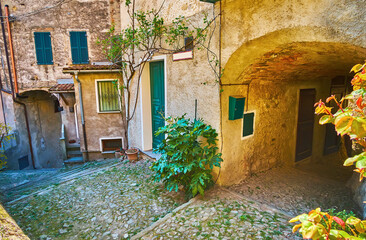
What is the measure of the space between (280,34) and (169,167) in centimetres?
269

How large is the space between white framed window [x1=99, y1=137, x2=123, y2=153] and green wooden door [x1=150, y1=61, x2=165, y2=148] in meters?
2.93

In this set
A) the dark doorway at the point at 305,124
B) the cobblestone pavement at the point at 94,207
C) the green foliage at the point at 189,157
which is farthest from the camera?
the dark doorway at the point at 305,124

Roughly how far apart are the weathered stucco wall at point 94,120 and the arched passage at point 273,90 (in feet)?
17.2

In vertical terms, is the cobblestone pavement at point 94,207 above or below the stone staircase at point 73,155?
above

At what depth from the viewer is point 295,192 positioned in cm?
445

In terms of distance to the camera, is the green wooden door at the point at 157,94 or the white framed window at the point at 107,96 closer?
Result: the green wooden door at the point at 157,94

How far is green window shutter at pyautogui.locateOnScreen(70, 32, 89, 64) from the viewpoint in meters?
10.3

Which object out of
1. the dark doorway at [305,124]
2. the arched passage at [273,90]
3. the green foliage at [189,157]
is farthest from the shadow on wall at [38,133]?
the dark doorway at [305,124]

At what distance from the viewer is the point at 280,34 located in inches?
116

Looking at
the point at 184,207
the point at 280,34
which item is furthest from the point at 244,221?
the point at 280,34

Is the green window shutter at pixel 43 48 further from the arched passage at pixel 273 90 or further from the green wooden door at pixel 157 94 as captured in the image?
the arched passage at pixel 273 90

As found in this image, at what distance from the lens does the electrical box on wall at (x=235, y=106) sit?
400cm

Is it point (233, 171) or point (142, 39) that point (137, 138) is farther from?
point (233, 171)

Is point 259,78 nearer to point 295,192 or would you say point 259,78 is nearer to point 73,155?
point 295,192
